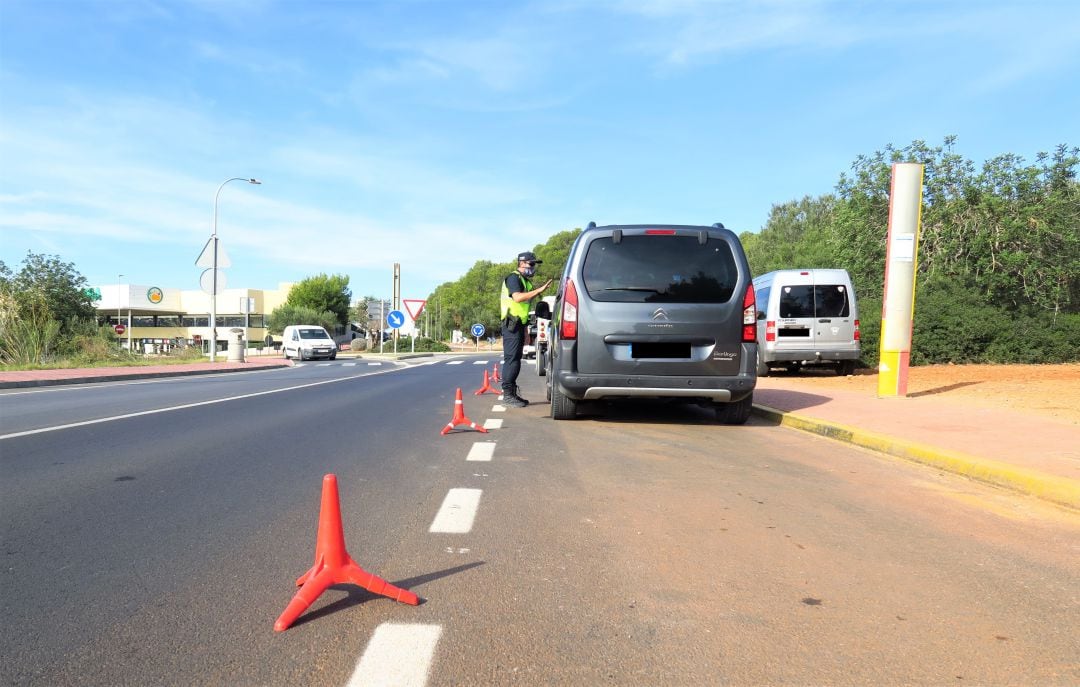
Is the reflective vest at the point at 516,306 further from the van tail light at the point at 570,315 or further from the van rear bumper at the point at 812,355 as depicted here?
the van rear bumper at the point at 812,355

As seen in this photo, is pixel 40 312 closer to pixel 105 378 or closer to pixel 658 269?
pixel 105 378

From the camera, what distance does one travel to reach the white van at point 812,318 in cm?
1520

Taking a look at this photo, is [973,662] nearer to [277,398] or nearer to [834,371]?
[277,398]

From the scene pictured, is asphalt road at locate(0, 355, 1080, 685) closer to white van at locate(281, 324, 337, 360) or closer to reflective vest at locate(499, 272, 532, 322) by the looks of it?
reflective vest at locate(499, 272, 532, 322)

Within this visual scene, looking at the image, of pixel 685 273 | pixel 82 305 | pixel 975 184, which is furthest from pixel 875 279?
pixel 82 305

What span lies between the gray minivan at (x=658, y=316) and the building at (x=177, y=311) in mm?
66106

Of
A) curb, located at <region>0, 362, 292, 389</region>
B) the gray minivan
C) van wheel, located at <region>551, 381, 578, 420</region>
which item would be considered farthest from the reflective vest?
curb, located at <region>0, 362, 292, 389</region>

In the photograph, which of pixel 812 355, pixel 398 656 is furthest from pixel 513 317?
pixel 812 355

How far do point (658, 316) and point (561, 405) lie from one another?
1663mm

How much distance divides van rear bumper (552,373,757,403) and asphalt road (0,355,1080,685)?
3.69ft

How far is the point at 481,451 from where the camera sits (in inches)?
262

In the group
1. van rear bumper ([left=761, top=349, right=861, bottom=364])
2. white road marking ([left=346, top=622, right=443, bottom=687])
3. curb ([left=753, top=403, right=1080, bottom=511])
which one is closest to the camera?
white road marking ([left=346, top=622, right=443, bottom=687])

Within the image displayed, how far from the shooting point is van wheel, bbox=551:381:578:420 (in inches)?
338

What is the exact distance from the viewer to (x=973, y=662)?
2.61 meters
